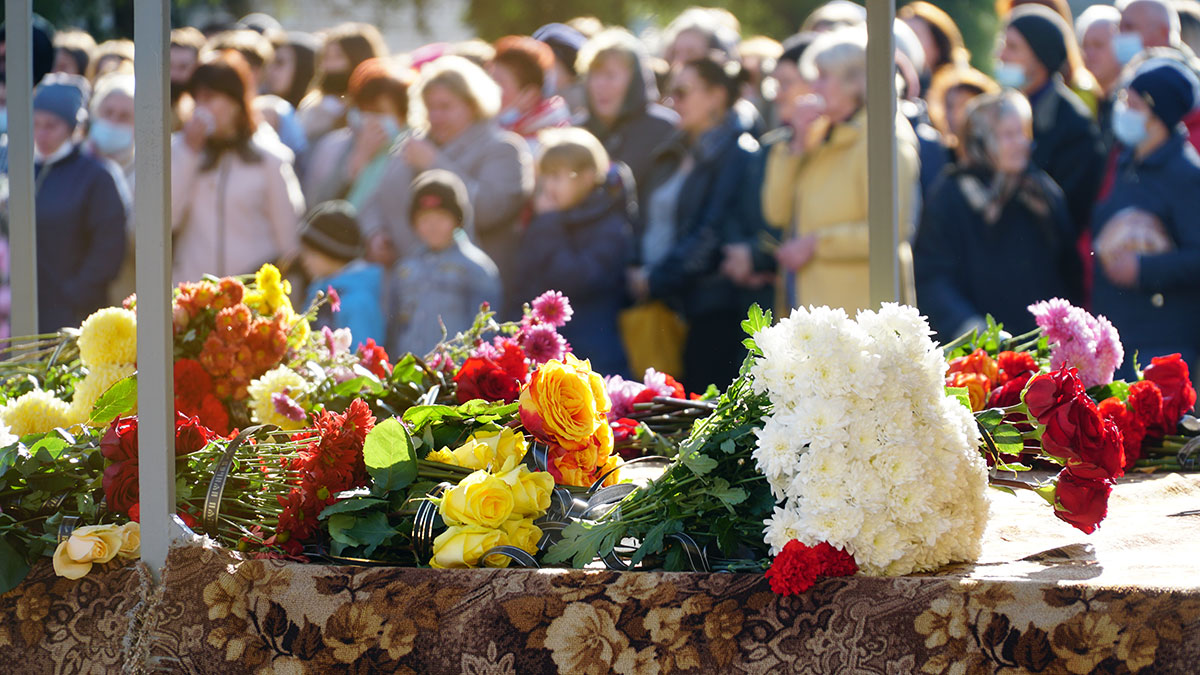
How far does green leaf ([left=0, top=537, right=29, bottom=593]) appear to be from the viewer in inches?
44.9

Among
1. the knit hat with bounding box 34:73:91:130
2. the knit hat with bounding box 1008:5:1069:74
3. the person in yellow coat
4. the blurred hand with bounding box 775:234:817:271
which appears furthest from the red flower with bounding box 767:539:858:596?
the knit hat with bounding box 34:73:91:130

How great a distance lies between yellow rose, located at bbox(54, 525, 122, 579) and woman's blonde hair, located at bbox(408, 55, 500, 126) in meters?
2.96

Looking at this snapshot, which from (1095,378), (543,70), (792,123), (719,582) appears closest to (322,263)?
(543,70)

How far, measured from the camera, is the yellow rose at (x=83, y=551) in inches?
44.6

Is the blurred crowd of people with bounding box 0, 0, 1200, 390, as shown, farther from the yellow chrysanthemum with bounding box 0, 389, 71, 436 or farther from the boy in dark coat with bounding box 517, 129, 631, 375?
the yellow chrysanthemum with bounding box 0, 389, 71, 436

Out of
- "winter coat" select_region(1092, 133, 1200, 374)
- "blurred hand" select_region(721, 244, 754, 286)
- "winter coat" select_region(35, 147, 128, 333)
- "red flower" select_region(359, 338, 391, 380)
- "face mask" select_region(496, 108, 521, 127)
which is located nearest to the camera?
"red flower" select_region(359, 338, 391, 380)

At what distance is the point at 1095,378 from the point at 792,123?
86.9 inches

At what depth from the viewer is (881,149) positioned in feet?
5.08

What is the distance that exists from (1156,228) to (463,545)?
9.09 ft

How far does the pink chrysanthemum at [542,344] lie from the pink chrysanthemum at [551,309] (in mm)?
48

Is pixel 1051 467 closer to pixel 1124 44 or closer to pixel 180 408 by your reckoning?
pixel 180 408

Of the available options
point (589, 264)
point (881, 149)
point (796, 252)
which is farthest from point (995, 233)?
point (881, 149)

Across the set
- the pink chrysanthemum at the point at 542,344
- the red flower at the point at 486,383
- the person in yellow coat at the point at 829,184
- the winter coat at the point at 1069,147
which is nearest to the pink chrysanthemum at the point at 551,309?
the pink chrysanthemum at the point at 542,344

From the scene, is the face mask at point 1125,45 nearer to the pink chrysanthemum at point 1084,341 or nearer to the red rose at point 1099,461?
the pink chrysanthemum at point 1084,341
